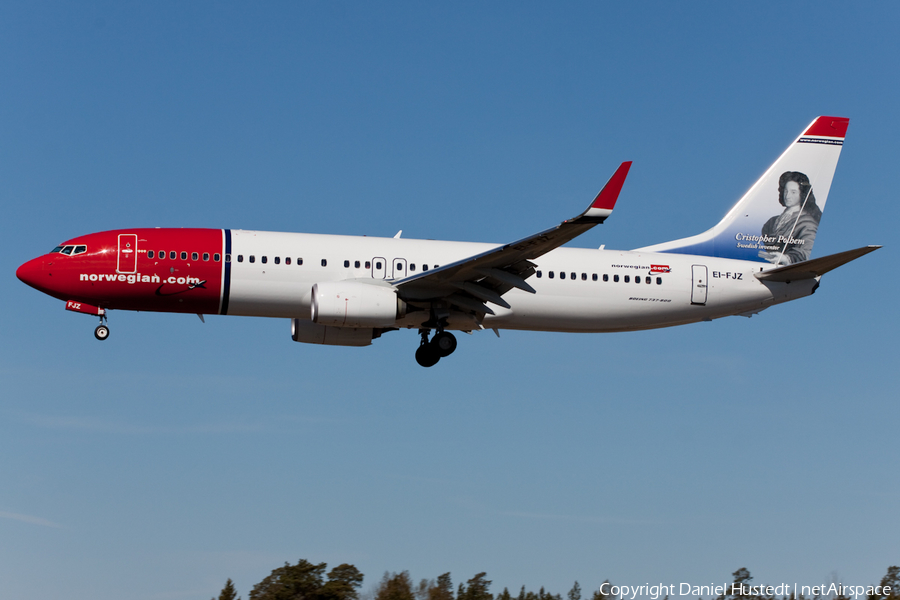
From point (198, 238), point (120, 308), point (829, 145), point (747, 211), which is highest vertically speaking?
point (829, 145)

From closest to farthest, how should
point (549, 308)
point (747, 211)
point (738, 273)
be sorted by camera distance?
point (549, 308), point (738, 273), point (747, 211)

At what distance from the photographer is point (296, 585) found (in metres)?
39.6

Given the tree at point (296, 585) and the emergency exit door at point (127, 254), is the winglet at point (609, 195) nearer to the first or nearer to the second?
the emergency exit door at point (127, 254)

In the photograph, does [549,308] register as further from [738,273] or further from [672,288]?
[738,273]

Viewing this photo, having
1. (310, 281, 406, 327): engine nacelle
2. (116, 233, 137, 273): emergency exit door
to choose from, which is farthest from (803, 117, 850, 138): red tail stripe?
(116, 233, 137, 273): emergency exit door

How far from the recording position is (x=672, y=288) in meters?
33.5

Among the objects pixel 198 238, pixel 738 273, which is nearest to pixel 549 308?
pixel 738 273

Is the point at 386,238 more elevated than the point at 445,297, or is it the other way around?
the point at 386,238

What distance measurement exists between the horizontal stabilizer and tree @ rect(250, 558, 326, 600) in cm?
2020

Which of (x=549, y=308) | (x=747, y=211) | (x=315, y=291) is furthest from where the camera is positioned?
(x=747, y=211)

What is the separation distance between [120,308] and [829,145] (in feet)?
86.5

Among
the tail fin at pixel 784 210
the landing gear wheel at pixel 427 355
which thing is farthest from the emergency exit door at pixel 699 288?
the landing gear wheel at pixel 427 355

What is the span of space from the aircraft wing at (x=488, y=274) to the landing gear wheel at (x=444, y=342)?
1.16m

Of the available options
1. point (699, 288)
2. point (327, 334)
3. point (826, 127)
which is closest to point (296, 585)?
point (327, 334)
